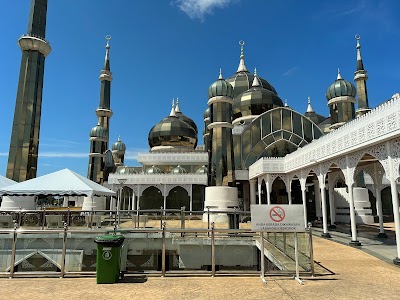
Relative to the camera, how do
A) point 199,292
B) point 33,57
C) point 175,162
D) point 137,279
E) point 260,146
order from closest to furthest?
point 199,292 < point 137,279 < point 260,146 < point 33,57 < point 175,162

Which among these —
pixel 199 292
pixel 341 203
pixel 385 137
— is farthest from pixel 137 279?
pixel 341 203

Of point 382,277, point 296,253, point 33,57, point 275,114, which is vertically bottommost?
point 382,277

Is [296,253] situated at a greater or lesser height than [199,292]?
greater

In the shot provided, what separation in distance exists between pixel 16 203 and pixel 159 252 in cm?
1480

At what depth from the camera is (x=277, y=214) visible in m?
7.35

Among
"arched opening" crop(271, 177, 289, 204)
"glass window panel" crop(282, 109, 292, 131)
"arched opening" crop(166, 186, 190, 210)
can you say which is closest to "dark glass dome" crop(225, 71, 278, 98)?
"glass window panel" crop(282, 109, 292, 131)

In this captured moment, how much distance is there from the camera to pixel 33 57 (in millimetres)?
31422

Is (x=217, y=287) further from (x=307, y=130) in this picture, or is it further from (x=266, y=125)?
(x=307, y=130)

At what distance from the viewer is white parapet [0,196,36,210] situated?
20641mm

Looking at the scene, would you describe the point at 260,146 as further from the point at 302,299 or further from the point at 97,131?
the point at 97,131

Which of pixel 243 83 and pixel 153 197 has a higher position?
pixel 243 83

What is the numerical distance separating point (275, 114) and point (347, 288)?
24038 mm

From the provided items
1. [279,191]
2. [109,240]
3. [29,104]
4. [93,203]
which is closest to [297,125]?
[279,191]

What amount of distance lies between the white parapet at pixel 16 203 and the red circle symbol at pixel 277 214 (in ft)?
64.3
